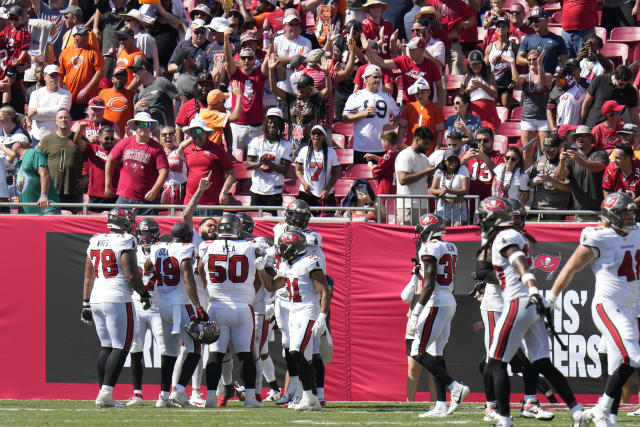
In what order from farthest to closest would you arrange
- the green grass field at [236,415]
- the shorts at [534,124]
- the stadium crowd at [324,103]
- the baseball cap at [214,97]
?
the baseball cap at [214,97] < the shorts at [534,124] < the stadium crowd at [324,103] < the green grass field at [236,415]

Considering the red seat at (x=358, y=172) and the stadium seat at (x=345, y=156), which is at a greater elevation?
the stadium seat at (x=345, y=156)

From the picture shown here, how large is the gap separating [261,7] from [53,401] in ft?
25.3

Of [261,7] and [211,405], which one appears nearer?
[211,405]

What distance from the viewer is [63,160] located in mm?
13359

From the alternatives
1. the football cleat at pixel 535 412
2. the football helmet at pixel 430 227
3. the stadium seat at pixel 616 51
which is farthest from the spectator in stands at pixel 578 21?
the football cleat at pixel 535 412

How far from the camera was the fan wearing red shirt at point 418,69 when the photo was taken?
1450 cm

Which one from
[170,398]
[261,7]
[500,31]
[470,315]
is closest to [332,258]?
[470,315]

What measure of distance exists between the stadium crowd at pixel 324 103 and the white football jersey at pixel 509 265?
329 centimetres

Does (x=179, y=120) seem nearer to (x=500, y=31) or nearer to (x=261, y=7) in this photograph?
(x=261, y=7)

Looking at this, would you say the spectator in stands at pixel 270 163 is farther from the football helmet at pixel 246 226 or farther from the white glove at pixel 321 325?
the white glove at pixel 321 325

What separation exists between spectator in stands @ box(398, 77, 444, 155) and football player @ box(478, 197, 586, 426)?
5454 millimetres

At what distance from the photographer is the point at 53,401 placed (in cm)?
1176

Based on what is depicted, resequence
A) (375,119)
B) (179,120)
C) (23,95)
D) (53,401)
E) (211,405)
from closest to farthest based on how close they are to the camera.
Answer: (211,405) → (53,401) → (375,119) → (179,120) → (23,95)

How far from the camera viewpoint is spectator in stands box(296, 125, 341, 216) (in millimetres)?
12977
